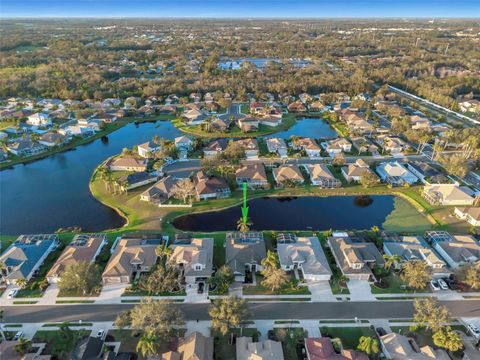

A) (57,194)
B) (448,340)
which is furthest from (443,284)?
(57,194)

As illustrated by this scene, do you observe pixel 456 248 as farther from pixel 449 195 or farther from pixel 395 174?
pixel 395 174

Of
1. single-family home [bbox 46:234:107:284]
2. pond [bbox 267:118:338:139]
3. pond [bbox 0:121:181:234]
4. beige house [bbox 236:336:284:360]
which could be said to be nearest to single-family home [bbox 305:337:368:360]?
beige house [bbox 236:336:284:360]

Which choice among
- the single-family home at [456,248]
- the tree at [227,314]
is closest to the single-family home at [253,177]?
the single-family home at [456,248]

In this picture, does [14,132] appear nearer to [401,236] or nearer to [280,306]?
[280,306]

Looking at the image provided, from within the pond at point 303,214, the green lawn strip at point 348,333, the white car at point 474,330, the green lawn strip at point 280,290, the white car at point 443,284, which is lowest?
the pond at point 303,214

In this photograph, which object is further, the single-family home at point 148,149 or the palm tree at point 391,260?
the single-family home at point 148,149

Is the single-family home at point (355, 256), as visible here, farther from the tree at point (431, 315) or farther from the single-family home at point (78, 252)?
the single-family home at point (78, 252)
